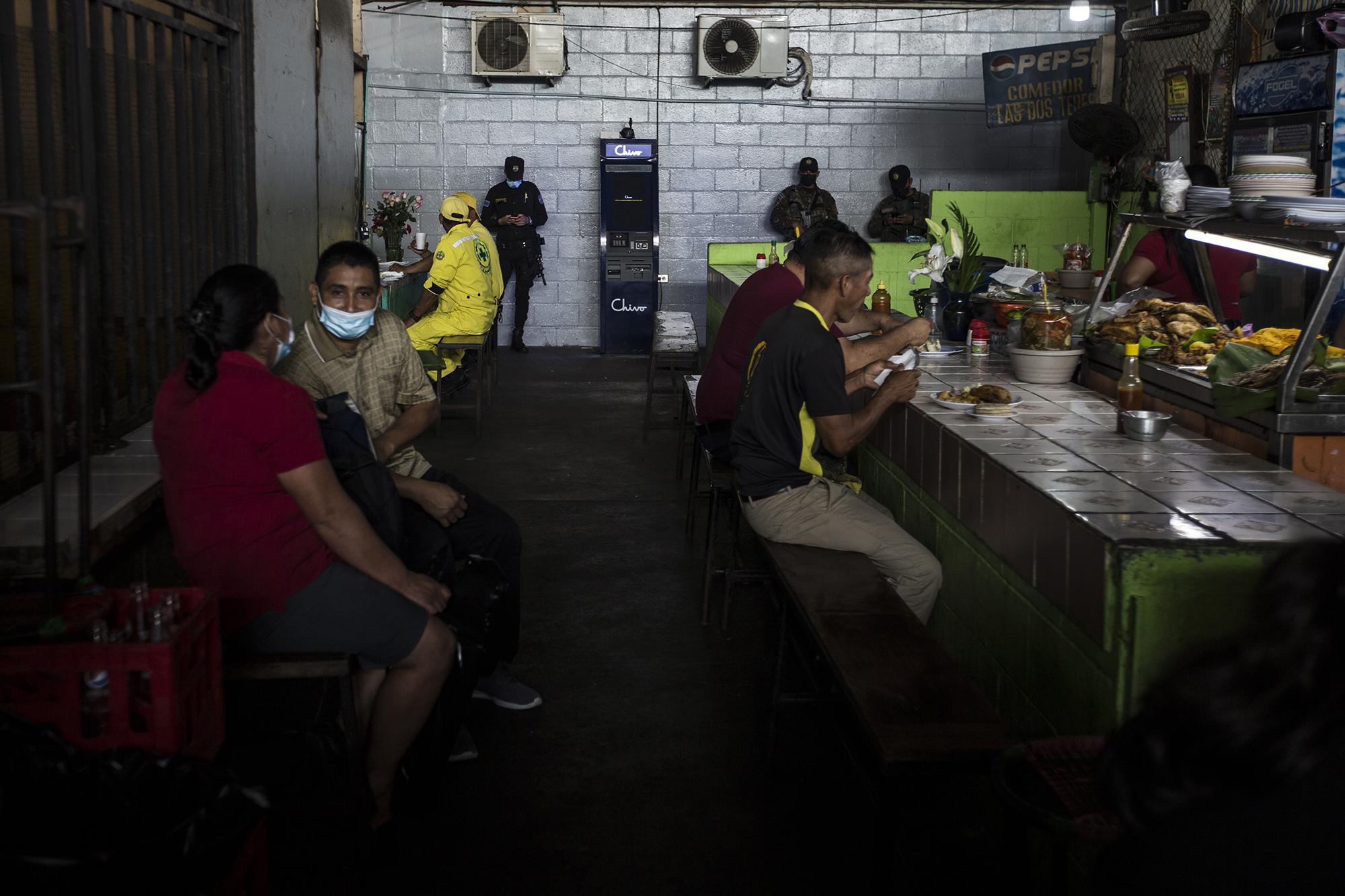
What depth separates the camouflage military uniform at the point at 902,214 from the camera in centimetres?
1079

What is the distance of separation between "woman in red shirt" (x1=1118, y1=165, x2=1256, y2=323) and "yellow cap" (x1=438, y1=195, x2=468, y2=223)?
14.2 feet

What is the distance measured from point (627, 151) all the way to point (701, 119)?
893 millimetres

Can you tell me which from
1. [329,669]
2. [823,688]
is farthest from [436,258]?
[329,669]

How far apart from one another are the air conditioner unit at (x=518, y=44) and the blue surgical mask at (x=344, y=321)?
7.95m

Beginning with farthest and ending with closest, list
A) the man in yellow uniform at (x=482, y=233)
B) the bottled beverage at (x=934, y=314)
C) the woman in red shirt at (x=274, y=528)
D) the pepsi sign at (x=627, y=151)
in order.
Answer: the pepsi sign at (x=627, y=151), the man in yellow uniform at (x=482, y=233), the bottled beverage at (x=934, y=314), the woman in red shirt at (x=274, y=528)

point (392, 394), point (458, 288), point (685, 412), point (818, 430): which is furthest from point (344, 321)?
point (458, 288)

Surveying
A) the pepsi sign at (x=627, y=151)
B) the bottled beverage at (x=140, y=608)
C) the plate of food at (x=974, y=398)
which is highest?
the pepsi sign at (x=627, y=151)

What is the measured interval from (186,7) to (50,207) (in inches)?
77.1

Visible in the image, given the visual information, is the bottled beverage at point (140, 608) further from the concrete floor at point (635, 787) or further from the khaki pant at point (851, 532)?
the khaki pant at point (851, 532)

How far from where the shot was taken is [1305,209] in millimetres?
2936

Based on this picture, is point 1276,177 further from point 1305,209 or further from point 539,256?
point 539,256

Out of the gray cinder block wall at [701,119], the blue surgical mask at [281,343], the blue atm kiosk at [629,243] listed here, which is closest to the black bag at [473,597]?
the blue surgical mask at [281,343]

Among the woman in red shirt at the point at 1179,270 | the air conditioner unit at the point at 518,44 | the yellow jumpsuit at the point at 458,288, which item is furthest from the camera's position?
the air conditioner unit at the point at 518,44

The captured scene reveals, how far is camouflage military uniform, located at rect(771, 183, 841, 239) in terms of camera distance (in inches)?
429
